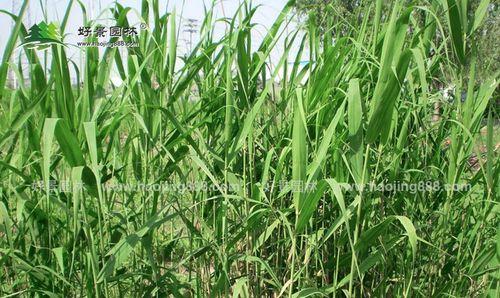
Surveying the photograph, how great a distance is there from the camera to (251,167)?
1.26 metres

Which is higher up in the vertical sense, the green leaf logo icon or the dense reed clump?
the green leaf logo icon

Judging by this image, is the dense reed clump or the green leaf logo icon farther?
the green leaf logo icon

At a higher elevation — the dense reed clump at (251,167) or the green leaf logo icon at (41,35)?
the green leaf logo icon at (41,35)

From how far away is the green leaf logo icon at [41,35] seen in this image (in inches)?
48.1

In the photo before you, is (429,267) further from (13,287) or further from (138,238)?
(13,287)

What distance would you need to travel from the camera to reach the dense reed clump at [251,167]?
1.09m

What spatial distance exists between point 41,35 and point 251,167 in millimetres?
579

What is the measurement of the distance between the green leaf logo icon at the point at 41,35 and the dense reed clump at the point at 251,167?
0.05ft

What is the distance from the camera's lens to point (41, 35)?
1252 millimetres

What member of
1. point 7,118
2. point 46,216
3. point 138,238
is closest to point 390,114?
point 138,238

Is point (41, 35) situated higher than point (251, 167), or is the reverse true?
point (41, 35)

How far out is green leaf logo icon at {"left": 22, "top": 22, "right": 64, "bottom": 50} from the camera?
1.22m

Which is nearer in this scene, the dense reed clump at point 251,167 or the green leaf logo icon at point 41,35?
the dense reed clump at point 251,167

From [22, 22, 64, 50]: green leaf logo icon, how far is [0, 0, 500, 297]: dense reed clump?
16 mm
